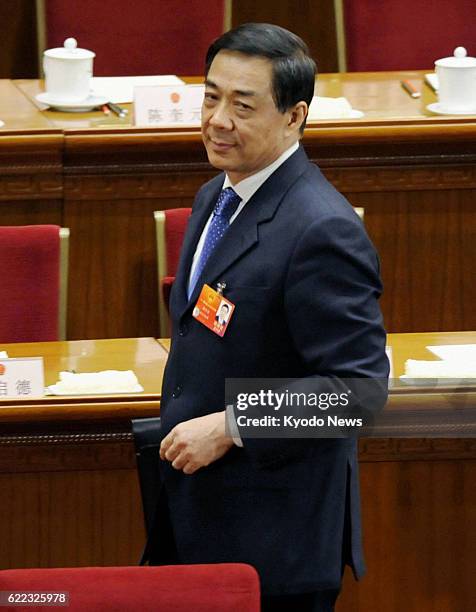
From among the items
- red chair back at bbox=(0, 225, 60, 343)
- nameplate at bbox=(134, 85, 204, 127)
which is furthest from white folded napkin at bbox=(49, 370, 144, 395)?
nameplate at bbox=(134, 85, 204, 127)

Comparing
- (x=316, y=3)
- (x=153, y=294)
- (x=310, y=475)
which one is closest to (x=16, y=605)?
(x=310, y=475)

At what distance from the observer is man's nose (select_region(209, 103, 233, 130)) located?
4.16 ft

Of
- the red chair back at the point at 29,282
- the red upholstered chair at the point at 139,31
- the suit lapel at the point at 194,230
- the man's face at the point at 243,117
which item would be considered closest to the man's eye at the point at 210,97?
the man's face at the point at 243,117

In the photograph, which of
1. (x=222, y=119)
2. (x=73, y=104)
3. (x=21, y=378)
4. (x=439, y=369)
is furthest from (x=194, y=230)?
(x=73, y=104)

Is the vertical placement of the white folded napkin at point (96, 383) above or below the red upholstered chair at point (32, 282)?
below

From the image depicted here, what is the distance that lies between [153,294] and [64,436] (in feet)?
1.79

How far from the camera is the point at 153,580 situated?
1.13 meters

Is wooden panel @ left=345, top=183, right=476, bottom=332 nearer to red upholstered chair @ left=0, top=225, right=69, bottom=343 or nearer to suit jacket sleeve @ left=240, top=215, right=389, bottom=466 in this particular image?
red upholstered chair @ left=0, top=225, right=69, bottom=343

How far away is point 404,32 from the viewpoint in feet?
9.13

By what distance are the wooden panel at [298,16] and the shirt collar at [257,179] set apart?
1.88 meters

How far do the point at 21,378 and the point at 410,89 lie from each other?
111 centimetres

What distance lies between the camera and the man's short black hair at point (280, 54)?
4.14ft

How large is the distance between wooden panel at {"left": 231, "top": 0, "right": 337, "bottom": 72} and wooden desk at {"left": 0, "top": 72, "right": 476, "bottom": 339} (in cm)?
84

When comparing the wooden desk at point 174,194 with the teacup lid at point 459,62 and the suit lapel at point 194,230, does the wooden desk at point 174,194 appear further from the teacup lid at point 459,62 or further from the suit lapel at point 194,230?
the suit lapel at point 194,230
